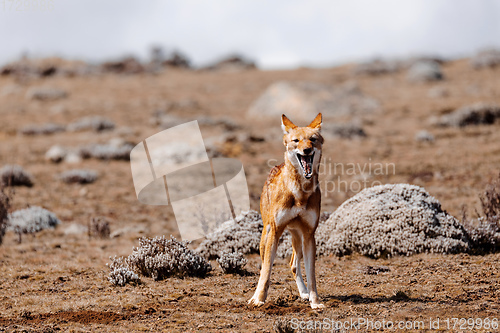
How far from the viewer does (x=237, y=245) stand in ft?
33.4

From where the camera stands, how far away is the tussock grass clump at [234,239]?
10.2 m

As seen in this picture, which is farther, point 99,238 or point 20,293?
point 99,238

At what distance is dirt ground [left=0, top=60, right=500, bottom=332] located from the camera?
6.43m

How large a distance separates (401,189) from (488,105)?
48.5ft

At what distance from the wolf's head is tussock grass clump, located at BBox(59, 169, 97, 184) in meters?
12.7

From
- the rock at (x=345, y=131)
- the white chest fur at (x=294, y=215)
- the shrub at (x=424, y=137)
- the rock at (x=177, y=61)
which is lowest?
the white chest fur at (x=294, y=215)

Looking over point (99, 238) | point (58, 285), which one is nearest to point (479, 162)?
point (99, 238)

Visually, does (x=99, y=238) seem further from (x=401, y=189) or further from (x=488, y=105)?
(x=488, y=105)

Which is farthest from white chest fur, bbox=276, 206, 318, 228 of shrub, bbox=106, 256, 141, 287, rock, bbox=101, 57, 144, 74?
rock, bbox=101, 57, 144, 74

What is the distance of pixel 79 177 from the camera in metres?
17.2

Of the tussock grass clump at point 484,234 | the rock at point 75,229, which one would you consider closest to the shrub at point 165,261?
the rock at point 75,229

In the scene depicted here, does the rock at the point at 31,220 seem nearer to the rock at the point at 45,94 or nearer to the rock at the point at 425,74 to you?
the rock at the point at 45,94

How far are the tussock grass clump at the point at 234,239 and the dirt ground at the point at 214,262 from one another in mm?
674

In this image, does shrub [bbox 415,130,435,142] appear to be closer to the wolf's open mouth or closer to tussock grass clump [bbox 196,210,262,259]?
tussock grass clump [bbox 196,210,262,259]
